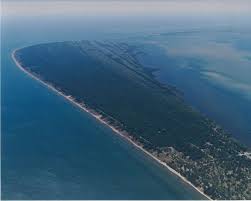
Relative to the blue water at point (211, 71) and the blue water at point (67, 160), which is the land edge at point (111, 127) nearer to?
the blue water at point (67, 160)

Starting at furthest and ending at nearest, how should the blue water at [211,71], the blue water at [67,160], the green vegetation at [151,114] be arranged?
the blue water at [211,71] < the green vegetation at [151,114] < the blue water at [67,160]

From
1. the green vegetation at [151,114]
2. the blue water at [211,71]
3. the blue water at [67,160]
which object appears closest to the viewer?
the blue water at [67,160]

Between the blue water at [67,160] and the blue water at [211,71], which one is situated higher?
the blue water at [211,71]

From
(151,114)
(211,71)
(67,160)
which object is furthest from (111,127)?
(211,71)

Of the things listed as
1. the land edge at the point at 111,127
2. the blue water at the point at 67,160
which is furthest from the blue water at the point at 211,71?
the blue water at the point at 67,160

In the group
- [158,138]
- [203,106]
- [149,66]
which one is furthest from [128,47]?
[158,138]

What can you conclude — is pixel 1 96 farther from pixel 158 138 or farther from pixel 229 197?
pixel 229 197

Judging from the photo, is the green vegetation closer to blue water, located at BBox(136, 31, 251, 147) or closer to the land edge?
the land edge

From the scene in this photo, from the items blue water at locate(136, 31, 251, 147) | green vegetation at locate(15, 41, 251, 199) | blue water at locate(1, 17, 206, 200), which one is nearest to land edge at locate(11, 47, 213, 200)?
green vegetation at locate(15, 41, 251, 199)
